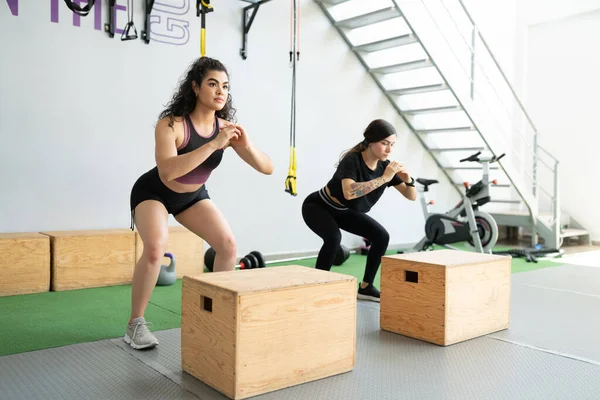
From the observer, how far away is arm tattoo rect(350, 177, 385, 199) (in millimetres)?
3393

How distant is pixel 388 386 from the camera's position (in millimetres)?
2082

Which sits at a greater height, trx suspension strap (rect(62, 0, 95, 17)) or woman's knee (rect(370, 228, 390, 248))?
trx suspension strap (rect(62, 0, 95, 17))

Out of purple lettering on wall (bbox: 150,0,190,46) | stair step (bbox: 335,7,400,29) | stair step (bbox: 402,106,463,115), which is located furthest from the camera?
stair step (bbox: 402,106,463,115)

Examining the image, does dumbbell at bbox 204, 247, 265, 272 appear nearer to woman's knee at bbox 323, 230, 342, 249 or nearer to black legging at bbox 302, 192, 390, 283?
black legging at bbox 302, 192, 390, 283

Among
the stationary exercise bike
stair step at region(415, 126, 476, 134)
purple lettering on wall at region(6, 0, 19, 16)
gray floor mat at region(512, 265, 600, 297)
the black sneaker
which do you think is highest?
purple lettering on wall at region(6, 0, 19, 16)

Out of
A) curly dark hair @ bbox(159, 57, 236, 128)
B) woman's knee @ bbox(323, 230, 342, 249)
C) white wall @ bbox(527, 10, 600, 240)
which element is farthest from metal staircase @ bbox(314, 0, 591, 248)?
curly dark hair @ bbox(159, 57, 236, 128)

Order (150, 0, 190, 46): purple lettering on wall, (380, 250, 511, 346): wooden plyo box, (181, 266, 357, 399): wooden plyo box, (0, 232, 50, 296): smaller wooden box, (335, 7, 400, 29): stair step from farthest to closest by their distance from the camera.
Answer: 1. (335, 7, 400, 29): stair step
2. (150, 0, 190, 46): purple lettering on wall
3. (0, 232, 50, 296): smaller wooden box
4. (380, 250, 511, 346): wooden plyo box
5. (181, 266, 357, 399): wooden plyo box

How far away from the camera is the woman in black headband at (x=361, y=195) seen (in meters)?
3.42

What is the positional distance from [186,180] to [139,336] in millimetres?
735

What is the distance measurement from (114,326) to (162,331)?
0.93ft

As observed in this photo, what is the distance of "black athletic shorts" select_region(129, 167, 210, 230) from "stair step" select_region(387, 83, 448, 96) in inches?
150

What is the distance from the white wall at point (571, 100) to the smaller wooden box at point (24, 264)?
6358 millimetres

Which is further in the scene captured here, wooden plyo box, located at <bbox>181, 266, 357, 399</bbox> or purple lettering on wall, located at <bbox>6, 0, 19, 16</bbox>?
purple lettering on wall, located at <bbox>6, 0, 19, 16</bbox>

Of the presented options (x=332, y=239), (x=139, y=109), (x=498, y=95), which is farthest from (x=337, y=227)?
(x=498, y=95)
